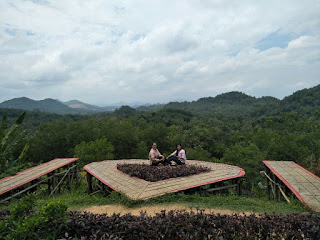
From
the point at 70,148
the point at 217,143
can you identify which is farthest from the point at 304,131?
the point at 70,148

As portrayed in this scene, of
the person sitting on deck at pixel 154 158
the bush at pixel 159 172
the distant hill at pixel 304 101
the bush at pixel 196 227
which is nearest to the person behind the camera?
the bush at pixel 196 227

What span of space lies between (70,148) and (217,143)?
21332 millimetres

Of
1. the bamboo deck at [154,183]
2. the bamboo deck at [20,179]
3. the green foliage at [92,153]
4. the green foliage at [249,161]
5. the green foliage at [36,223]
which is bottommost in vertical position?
the green foliage at [249,161]

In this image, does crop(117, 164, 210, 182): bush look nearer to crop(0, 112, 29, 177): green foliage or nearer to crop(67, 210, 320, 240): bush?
crop(67, 210, 320, 240): bush

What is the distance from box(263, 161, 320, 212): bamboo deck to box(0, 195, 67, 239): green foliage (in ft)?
16.0

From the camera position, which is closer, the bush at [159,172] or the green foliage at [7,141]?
the bush at [159,172]

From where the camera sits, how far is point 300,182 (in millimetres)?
6430

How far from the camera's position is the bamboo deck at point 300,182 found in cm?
531

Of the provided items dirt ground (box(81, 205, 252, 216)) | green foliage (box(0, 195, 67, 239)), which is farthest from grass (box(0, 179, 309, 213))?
green foliage (box(0, 195, 67, 239))

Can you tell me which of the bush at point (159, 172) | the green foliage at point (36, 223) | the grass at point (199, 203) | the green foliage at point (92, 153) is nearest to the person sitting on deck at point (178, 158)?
the bush at point (159, 172)

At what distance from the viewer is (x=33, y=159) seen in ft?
78.8

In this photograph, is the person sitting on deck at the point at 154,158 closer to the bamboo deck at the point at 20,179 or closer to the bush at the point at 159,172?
the bush at the point at 159,172

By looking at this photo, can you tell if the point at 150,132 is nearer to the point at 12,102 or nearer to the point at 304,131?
the point at 304,131

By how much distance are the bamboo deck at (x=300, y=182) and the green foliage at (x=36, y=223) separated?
4.87 meters
